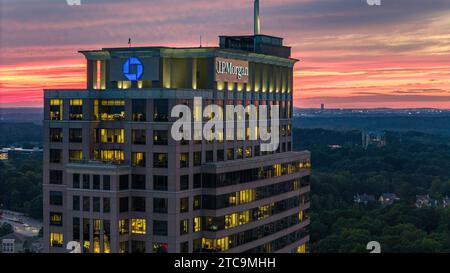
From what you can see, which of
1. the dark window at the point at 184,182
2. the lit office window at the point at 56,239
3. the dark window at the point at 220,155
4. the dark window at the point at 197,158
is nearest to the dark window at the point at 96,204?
the lit office window at the point at 56,239

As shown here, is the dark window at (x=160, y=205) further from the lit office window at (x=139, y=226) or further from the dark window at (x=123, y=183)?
the dark window at (x=123, y=183)

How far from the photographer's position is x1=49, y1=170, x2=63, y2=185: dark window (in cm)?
12050

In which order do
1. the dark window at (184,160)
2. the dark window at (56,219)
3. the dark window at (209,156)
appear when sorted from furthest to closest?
the dark window at (56,219)
the dark window at (209,156)
the dark window at (184,160)

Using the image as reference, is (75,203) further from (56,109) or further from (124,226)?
(56,109)

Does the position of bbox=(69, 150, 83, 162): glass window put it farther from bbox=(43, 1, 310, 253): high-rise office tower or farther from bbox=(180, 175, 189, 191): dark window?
bbox=(180, 175, 189, 191): dark window

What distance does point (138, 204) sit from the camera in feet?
365

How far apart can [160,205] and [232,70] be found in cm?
2858

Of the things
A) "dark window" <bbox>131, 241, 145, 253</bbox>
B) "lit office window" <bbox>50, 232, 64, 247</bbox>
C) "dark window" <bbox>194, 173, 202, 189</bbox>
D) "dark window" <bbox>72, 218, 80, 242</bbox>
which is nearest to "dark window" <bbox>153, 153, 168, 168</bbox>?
"dark window" <bbox>194, 173, 202, 189</bbox>

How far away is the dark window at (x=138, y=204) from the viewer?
110938 millimetres

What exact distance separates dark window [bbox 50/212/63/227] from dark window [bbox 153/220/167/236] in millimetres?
18043

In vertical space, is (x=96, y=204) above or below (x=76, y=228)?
above

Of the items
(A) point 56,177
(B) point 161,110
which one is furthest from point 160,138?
(A) point 56,177

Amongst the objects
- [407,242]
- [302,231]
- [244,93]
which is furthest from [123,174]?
[407,242]

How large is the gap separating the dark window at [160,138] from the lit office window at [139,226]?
38.2ft
